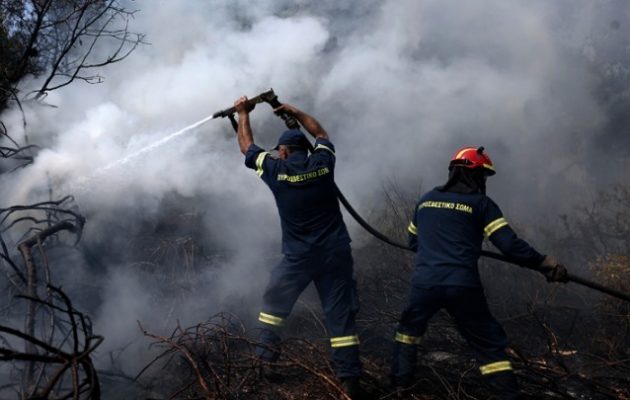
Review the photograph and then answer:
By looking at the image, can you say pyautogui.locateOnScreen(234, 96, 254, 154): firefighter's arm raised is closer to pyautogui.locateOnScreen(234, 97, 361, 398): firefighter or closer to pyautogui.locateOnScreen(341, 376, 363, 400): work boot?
pyautogui.locateOnScreen(234, 97, 361, 398): firefighter

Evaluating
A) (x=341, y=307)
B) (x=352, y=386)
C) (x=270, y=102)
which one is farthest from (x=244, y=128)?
(x=352, y=386)

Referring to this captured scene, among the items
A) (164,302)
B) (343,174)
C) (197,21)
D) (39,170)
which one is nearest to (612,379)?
(164,302)

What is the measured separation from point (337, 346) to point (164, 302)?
93.9 inches

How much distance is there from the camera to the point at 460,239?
3.62 m

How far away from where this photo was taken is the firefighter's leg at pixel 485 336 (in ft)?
11.3

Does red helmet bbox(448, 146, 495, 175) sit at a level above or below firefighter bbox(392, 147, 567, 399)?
above

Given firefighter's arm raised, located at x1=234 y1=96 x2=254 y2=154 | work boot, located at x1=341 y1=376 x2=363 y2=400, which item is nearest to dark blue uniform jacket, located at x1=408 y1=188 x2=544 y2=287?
work boot, located at x1=341 y1=376 x2=363 y2=400

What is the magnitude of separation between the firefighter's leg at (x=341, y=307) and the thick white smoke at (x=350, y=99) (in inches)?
89.3

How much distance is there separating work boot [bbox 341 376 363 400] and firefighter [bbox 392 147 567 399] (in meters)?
0.27

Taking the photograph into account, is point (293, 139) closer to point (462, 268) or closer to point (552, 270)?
point (462, 268)

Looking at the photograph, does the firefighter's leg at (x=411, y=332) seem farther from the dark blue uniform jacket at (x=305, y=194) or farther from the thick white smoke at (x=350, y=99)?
the thick white smoke at (x=350, y=99)

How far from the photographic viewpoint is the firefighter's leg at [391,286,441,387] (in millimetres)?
3664

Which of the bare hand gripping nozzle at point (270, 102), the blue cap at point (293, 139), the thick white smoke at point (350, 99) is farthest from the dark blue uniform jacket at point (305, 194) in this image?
the thick white smoke at point (350, 99)

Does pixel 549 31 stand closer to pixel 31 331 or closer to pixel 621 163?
pixel 621 163
